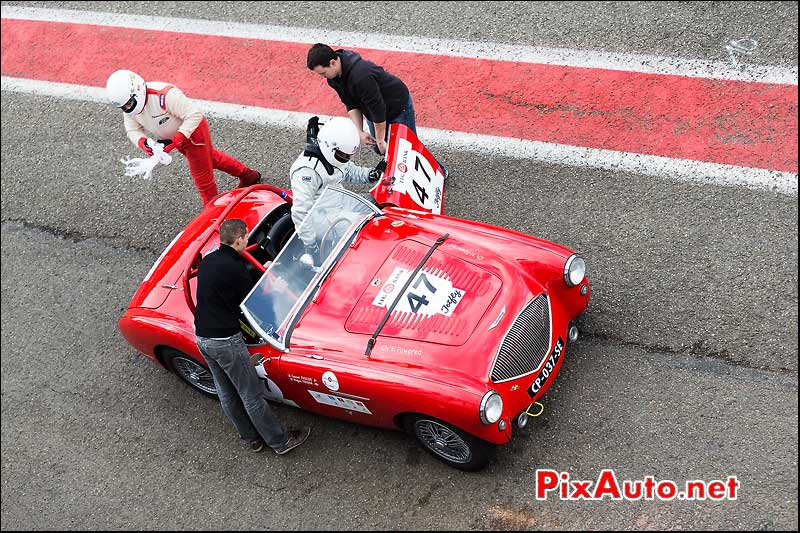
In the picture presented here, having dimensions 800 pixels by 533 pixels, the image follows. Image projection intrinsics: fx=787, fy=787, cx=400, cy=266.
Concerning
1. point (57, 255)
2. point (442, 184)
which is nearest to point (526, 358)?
point (442, 184)

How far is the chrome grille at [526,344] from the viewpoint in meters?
4.91

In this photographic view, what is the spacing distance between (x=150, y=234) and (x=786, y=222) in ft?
18.3

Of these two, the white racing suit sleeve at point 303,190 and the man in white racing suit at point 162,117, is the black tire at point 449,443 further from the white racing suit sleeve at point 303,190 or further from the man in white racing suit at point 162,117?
the man in white racing suit at point 162,117

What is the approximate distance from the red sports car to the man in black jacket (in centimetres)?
12

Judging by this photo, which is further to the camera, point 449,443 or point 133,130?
point 133,130

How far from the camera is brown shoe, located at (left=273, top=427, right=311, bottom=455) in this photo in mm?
5688

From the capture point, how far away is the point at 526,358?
5.02 m

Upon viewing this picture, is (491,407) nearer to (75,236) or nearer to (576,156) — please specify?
(576,156)

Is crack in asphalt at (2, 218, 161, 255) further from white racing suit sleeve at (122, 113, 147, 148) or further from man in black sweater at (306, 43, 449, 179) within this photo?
man in black sweater at (306, 43, 449, 179)

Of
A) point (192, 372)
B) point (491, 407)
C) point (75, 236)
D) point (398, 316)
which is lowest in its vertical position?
point (75, 236)

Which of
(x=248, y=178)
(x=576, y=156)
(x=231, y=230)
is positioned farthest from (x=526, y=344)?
(x=248, y=178)

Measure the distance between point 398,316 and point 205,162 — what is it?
8.88 ft

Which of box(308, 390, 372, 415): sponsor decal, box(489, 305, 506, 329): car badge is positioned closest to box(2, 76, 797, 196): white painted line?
box(489, 305, 506, 329): car badge

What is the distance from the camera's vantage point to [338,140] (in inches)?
218
